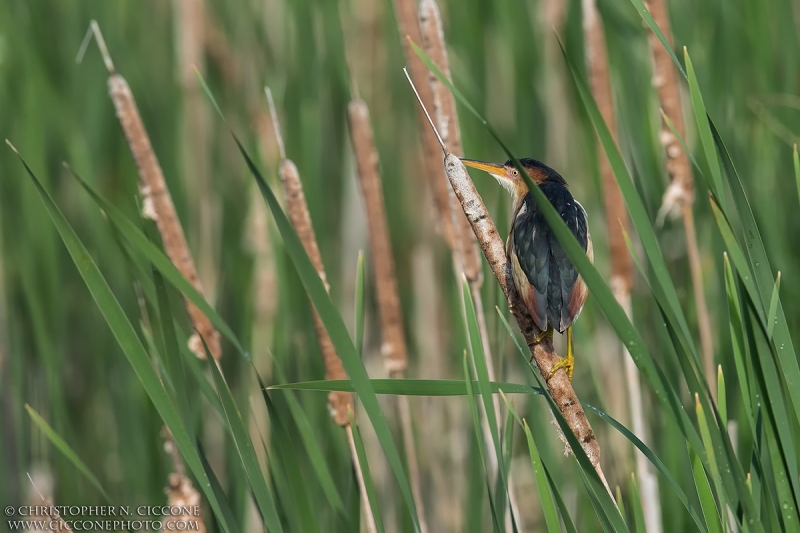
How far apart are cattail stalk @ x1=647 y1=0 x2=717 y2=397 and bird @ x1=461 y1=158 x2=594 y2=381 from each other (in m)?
0.26

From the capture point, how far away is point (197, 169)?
2262 mm

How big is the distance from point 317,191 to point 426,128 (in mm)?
343

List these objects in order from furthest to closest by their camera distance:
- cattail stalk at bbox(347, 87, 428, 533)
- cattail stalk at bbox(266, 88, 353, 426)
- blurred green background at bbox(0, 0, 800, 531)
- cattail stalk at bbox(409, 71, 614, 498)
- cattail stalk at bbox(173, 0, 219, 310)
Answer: cattail stalk at bbox(173, 0, 219, 310) < blurred green background at bbox(0, 0, 800, 531) < cattail stalk at bbox(347, 87, 428, 533) < cattail stalk at bbox(266, 88, 353, 426) < cattail stalk at bbox(409, 71, 614, 498)

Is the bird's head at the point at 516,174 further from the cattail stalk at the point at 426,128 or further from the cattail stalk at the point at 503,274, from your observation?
the cattail stalk at the point at 503,274

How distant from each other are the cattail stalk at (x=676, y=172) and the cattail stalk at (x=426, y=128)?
460 millimetres

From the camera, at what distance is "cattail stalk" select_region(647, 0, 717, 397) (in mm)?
1635

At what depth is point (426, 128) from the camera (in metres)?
1.74

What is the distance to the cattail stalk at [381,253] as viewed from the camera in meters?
1.58

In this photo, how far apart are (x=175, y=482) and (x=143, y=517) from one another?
0.48m

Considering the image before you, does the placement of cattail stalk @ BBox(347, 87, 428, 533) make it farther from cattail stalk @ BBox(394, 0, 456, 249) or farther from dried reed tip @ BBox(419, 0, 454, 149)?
dried reed tip @ BBox(419, 0, 454, 149)

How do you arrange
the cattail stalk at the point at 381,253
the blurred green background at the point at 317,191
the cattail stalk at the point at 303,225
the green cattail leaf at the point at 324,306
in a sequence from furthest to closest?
the blurred green background at the point at 317,191, the cattail stalk at the point at 381,253, the cattail stalk at the point at 303,225, the green cattail leaf at the point at 324,306

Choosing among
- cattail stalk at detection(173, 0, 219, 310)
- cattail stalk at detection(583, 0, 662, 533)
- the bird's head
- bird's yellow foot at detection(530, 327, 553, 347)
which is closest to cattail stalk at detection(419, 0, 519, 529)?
bird's yellow foot at detection(530, 327, 553, 347)

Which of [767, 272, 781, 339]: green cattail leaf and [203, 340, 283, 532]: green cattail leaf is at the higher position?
[767, 272, 781, 339]: green cattail leaf

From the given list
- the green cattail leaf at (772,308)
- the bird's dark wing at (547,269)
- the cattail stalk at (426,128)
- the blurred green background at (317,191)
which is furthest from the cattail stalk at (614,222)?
the green cattail leaf at (772,308)
